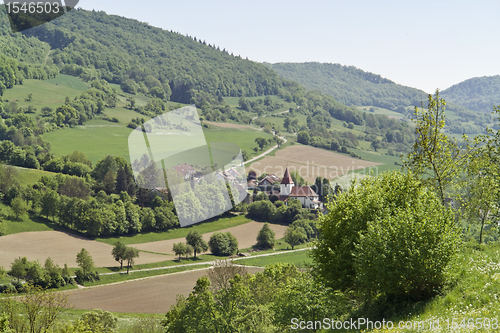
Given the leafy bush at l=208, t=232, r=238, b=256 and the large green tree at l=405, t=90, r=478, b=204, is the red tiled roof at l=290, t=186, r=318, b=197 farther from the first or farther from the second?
the large green tree at l=405, t=90, r=478, b=204

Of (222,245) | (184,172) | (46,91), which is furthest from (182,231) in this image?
(46,91)

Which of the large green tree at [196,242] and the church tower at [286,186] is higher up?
the church tower at [286,186]

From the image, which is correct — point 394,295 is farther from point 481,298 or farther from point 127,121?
point 127,121

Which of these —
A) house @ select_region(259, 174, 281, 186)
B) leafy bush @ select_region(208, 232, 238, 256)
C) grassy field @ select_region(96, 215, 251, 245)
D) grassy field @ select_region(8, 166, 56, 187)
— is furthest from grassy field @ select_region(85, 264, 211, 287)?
house @ select_region(259, 174, 281, 186)

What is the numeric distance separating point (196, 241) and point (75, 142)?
2527 inches

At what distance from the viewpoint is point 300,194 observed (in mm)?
111000

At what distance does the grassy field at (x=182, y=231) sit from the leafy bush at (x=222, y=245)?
6367mm

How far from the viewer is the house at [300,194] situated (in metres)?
110

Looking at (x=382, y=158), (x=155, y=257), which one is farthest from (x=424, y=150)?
(x=382, y=158)

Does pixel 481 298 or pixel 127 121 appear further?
pixel 127 121

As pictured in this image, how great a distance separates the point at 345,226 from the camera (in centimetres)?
1897

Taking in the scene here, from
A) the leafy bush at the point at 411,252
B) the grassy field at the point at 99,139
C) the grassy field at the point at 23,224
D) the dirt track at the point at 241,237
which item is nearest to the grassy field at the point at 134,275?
the dirt track at the point at 241,237

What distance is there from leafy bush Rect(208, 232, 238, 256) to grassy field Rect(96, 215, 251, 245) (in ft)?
20.9

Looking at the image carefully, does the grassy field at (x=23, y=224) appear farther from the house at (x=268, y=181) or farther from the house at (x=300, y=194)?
the house at (x=268, y=181)
